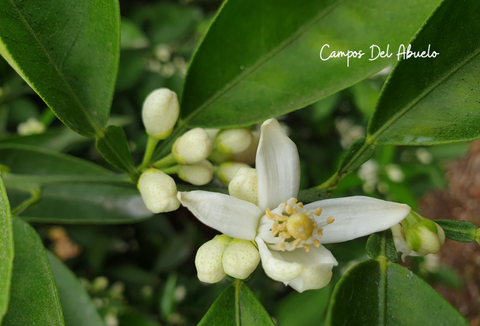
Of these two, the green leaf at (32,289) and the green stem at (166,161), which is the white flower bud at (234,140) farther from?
the green leaf at (32,289)

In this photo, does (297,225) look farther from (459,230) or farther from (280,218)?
(459,230)

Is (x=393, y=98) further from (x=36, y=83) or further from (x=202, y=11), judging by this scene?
(x=202, y=11)

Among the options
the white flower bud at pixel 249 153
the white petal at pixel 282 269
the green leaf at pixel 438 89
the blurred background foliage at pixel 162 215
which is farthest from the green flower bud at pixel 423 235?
the blurred background foliage at pixel 162 215

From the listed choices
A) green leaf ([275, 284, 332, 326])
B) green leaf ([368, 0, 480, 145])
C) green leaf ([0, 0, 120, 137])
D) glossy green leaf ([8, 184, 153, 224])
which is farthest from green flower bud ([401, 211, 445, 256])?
green leaf ([275, 284, 332, 326])

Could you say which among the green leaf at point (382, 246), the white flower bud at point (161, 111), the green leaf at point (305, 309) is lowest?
the green leaf at point (305, 309)

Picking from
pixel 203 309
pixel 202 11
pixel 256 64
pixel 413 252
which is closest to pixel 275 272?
pixel 413 252

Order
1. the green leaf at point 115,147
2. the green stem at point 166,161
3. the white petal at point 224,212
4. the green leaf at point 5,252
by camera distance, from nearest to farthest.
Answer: the green leaf at point 5,252 < the white petal at point 224,212 < the green leaf at point 115,147 < the green stem at point 166,161

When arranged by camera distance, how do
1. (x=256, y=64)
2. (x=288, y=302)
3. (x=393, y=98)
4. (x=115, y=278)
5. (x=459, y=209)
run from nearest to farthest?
(x=393, y=98), (x=256, y=64), (x=288, y=302), (x=115, y=278), (x=459, y=209)
